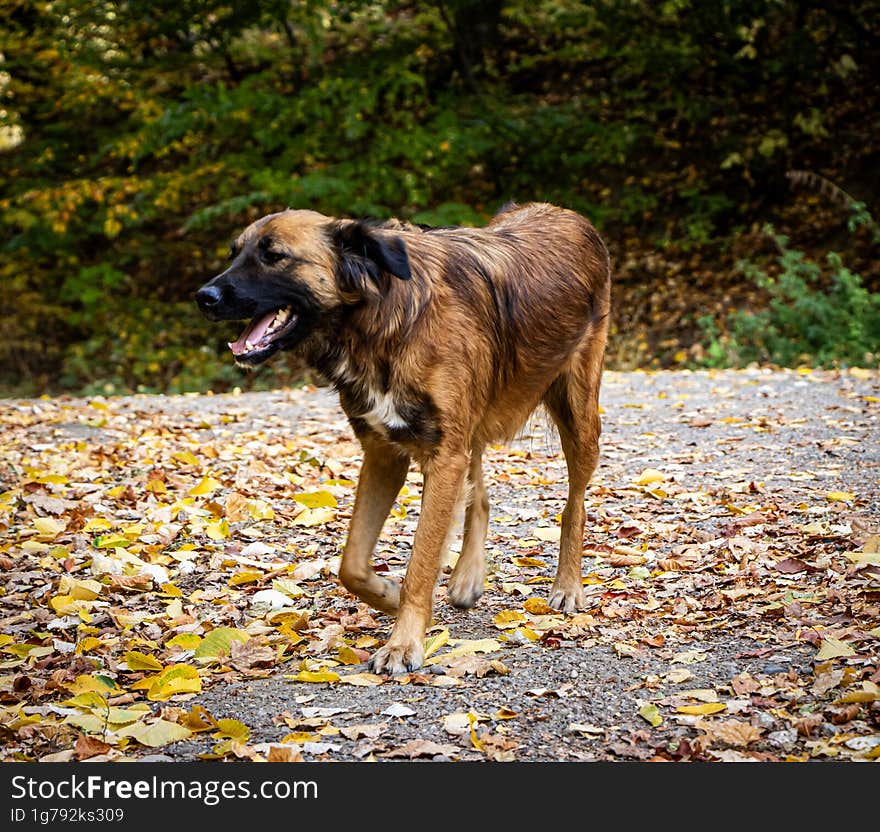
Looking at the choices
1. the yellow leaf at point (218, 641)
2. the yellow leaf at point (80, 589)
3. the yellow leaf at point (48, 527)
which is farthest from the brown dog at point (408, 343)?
the yellow leaf at point (48, 527)

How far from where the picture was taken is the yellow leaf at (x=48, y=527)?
6.01 meters

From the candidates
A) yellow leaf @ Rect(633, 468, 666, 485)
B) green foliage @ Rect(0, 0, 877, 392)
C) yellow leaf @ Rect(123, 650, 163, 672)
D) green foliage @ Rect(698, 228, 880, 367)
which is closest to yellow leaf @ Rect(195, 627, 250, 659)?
yellow leaf @ Rect(123, 650, 163, 672)

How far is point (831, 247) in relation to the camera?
631 inches

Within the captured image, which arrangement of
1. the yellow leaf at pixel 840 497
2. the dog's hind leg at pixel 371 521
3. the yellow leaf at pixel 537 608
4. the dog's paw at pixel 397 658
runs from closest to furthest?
the dog's paw at pixel 397 658, the dog's hind leg at pixel 371 521, the yellow leaf at pixel 537 608, the yellow leaf at pixel 840 497

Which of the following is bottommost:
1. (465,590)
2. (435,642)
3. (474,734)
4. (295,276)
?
(465,590)

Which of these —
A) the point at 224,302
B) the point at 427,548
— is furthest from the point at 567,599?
the point at 224,302

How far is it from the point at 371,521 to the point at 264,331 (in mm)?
972

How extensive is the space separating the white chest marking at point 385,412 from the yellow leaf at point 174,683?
1.23 m

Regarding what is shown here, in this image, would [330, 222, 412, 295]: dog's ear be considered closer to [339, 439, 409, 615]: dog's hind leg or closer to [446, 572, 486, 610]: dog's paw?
[339, 439, 409, 615]: dog's hind leg

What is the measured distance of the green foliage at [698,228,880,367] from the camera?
12.3 m

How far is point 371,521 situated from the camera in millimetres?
4578

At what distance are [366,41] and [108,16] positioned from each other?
418 centimetres

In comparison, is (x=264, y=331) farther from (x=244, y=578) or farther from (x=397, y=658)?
(x=244, y=578)

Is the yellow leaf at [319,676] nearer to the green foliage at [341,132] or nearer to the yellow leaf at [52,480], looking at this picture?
the yellow leaf at [52,480]
